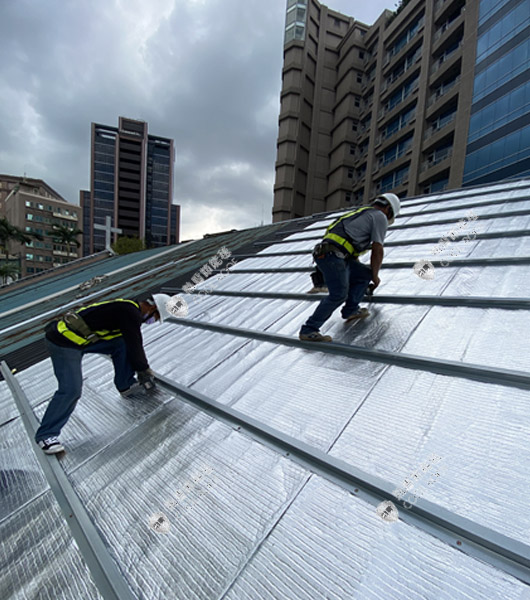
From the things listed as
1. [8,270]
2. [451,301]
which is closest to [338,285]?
[451,301]

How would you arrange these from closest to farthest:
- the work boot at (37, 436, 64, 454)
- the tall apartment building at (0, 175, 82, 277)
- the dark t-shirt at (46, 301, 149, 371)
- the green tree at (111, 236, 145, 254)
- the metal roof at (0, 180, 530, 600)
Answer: the metal roof at (0, 180, 530, 600), the work boot at (37, 436, 64, 454), the dark t-shirt at (46, 301, 149, 371), the green tree at (111, 236, 145, 254), the tall apartment building at (0, 175, 82, 277)

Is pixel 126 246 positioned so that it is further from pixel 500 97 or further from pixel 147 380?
pixel 147 380

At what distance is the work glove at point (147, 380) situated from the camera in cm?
345

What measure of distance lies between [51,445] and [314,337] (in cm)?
281

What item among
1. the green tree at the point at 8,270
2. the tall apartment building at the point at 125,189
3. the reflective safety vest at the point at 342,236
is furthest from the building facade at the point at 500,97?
the tall apartment building at the point at 125,189

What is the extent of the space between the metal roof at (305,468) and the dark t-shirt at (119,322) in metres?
0.64

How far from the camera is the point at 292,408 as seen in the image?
2.72m

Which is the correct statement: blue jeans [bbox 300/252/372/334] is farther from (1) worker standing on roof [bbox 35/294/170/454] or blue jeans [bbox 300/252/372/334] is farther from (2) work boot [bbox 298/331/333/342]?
(1) worker standing on roof [bbox 35/294/170/454]

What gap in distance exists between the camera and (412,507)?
5.63 feet

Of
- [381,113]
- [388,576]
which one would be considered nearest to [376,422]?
[388,576]

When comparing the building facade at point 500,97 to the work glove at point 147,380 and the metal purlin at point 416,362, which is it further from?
the work glove at point 147,380

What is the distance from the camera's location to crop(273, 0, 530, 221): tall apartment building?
2578cm

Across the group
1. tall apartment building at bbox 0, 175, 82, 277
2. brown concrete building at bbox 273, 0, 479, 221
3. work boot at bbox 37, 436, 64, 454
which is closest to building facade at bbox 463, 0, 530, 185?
brown concrete building at bbox 273, 0, 479, 221

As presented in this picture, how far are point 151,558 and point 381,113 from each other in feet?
164
